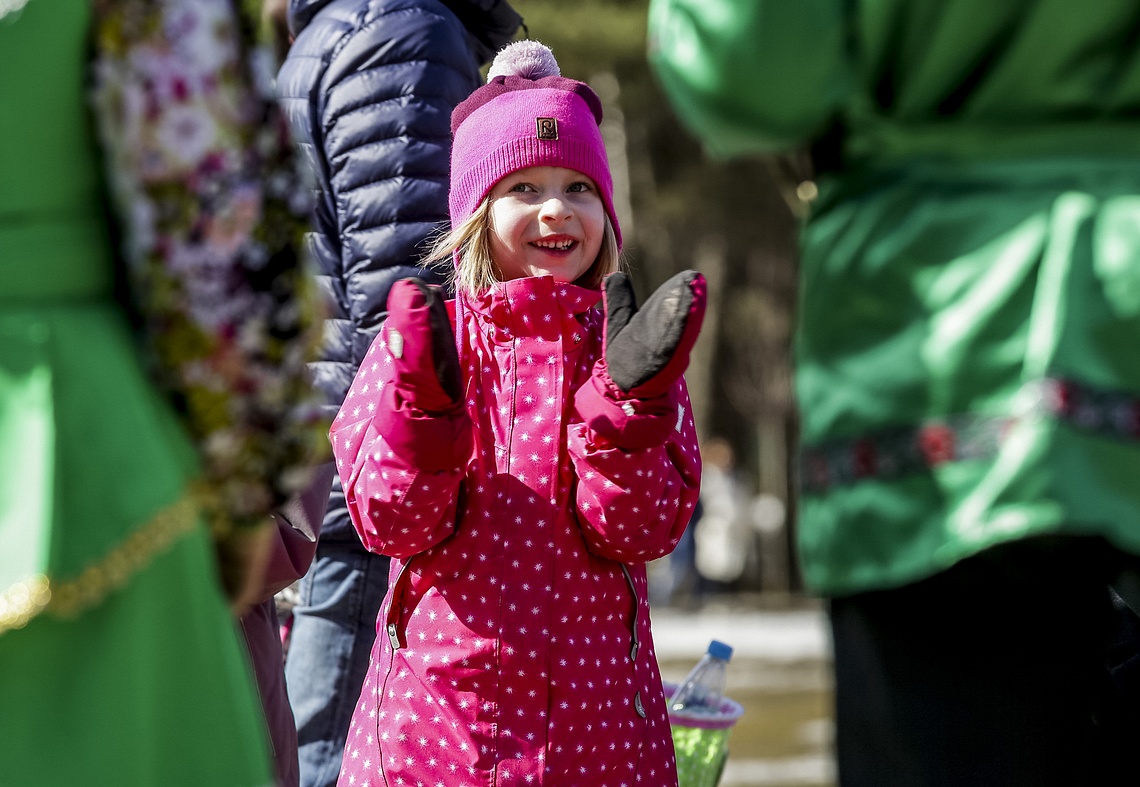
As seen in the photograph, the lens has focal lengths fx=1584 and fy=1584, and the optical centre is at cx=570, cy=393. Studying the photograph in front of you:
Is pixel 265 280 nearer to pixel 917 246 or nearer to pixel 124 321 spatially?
pixel 124 321

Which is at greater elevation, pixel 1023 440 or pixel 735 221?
pixel 735 221

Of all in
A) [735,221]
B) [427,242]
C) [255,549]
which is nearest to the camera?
[255,549]

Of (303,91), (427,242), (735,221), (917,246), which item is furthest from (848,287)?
(735,221)

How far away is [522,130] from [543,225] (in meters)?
0.18

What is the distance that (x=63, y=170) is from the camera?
5.52 feet

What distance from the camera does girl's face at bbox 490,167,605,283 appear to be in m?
2.78

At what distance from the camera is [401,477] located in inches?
95.5

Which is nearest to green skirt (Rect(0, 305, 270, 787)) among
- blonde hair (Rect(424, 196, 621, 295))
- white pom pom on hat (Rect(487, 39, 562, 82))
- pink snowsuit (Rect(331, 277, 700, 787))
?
pink snowsuit (Rect(331, 277, 700, 787))

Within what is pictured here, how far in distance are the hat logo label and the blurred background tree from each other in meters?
12.2

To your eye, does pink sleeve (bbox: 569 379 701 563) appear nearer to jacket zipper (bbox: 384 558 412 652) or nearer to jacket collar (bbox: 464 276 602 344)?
jacket collar (bbox: 464 276 602 344)

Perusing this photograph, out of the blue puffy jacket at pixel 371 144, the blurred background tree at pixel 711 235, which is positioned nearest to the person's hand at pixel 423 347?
the blue puffy jacket at pixel 371 144

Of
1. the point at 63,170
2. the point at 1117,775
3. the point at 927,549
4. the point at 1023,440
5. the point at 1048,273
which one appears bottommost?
the point at 1117,775

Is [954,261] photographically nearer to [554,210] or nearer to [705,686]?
[554,210]

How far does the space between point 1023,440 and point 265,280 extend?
2.66ft
